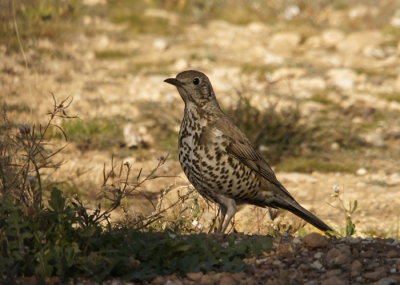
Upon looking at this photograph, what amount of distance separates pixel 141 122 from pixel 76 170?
2.17 metres

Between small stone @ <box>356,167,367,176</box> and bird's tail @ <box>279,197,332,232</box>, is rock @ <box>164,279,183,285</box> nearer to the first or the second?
bird's tail @ <box>279,197,332,232</box>

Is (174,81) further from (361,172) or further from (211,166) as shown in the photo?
(361,172)

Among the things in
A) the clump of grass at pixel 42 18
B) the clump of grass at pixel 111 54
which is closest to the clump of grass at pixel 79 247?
the clump of grass at pixel 42 18

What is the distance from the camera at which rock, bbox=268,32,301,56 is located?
42.5 ft

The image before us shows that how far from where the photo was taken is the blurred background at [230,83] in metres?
7.62

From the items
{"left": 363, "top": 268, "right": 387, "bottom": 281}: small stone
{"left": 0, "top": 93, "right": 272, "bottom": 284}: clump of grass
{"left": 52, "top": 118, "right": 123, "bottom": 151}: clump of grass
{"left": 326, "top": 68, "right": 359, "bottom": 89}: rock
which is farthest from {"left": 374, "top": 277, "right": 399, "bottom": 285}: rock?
{"left": 326, "top": 68, "right": 359, "bottom": 89}: rock

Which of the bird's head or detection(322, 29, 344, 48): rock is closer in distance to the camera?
the bird's head

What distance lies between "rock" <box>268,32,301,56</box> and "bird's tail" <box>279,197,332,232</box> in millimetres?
7326

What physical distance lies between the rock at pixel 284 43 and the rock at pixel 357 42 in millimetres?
761

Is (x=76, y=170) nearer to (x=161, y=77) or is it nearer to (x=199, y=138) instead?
(x=199, y=138)

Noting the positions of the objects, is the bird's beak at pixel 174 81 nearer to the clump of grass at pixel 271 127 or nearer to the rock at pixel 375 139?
the clump of grass at pixel 271 127

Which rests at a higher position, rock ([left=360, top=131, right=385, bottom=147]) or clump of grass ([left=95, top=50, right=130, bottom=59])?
clump of grass ([left=95, top=50, right=130, bottom=59])

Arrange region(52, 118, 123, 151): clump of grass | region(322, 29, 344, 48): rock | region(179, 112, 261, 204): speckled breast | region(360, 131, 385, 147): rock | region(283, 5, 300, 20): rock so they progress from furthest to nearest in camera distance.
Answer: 1. region(283, 5, 300, 20): rock
2. region(322, 29, 344, 48): rock
3. region(360, 131, 385, 147): rock
4. region(52, 118, 123, 151): clump of grass
5. region(179, 112, 261, 204): speckled breast

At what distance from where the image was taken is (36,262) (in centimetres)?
Result: 369
